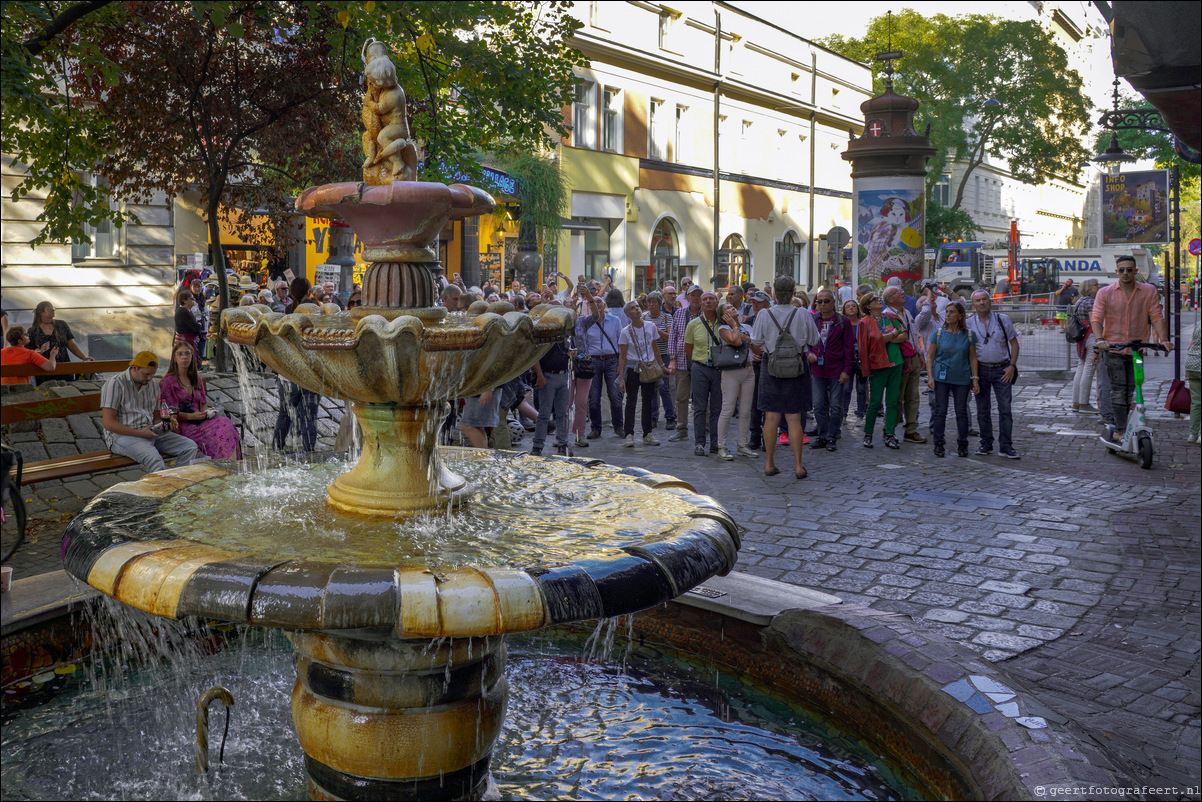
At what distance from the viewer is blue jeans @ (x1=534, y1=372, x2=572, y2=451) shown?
428 inches

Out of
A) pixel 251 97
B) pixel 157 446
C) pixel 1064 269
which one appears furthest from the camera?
pixel 1064 269

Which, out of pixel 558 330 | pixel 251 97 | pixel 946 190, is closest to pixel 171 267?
pixel 251 97

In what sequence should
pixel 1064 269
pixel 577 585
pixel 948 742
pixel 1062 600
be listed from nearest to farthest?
pixel 577 585
pixel 948 742
pixel 1062 600
pixel 1064 269

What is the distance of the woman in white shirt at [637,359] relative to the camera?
12.4m

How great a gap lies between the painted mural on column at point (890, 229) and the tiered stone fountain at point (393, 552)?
15355mm

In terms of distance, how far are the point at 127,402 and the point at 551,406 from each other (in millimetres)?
4470

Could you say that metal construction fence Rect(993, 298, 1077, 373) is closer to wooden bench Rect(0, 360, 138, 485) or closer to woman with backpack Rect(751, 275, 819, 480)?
woman with backpack Rect(751, 275, 819, 480)

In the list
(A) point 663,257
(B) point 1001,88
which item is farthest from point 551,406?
(B) point 1001,88

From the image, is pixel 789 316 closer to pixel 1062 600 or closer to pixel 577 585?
pixel 1062 600

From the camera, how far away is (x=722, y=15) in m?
39.7

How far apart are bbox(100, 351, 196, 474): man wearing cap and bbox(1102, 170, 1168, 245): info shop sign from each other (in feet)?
47.2

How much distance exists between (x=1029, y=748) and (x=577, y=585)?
59.9 inches

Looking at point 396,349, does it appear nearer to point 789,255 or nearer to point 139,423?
point 139,423

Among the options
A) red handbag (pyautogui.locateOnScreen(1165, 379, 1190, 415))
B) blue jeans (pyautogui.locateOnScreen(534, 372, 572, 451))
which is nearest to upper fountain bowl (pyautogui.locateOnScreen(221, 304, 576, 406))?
blue jeans (pyautogui.locateOnScreen(534, 372, 572, 451))
